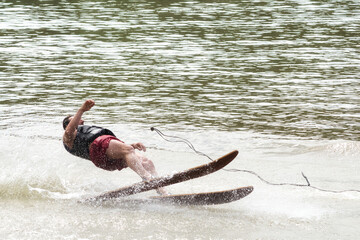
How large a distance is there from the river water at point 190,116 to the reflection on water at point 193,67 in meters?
0.07

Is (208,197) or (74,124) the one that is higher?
(74,124)

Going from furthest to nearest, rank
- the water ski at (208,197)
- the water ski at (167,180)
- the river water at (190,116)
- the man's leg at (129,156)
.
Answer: the man's leg at (129,156), the water ski at (208,197), the water ski at (167,180), the river water at (190,116)

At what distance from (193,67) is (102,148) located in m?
12.3

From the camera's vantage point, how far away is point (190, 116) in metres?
15.8

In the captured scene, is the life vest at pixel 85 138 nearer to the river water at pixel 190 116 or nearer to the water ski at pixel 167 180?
the river water at pixel 190 116

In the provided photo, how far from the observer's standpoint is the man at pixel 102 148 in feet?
31.9

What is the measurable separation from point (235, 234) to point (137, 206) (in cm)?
188

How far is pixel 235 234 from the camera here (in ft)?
27.2

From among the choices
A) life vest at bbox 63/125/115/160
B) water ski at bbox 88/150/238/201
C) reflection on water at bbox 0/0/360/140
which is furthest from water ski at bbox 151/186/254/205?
reflection on water at bbox 0/0/360/140

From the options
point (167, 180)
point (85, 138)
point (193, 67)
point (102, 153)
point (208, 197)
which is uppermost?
point (85, 138)

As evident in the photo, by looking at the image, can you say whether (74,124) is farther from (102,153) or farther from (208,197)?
(208,197)

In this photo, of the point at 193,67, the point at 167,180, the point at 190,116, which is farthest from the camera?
the point at 193,67

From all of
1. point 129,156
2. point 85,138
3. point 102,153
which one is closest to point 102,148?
point 102,153

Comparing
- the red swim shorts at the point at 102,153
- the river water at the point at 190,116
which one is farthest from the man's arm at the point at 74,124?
the river water at the point at 190,116
